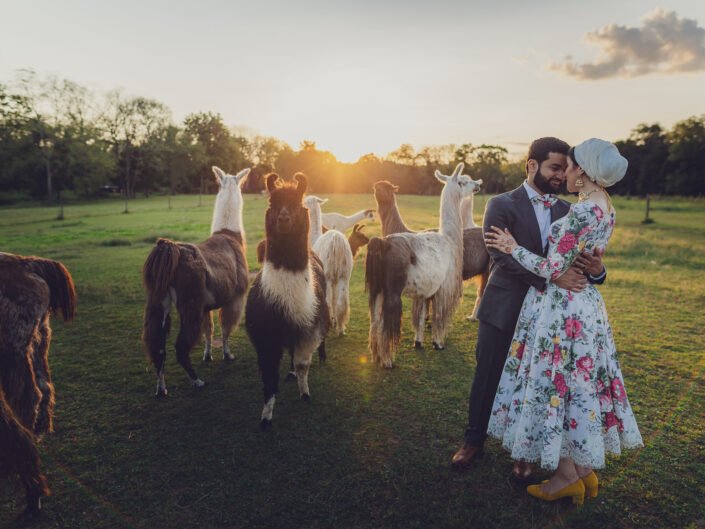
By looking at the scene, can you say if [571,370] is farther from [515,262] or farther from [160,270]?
[160,270]

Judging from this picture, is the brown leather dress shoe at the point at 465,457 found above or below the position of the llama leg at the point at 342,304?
below

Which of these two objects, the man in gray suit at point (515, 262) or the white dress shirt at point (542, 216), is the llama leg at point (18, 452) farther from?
the white dress shirt at point (542, 216)

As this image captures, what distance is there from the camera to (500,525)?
249cm

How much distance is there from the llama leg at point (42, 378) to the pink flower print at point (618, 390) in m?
4.27

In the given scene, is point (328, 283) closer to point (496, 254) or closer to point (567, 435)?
point (496, 254)

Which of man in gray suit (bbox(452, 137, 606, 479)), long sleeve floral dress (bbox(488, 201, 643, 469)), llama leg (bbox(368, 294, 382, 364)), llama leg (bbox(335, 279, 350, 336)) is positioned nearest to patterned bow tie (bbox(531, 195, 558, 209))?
man in gray suit (bbox(452, 137, 606, 479))

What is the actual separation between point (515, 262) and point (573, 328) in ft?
1.81

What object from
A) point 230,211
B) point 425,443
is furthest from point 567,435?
point 230,211

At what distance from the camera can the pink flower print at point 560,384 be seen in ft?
7.92

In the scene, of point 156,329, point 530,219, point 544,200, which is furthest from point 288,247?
point 544,200

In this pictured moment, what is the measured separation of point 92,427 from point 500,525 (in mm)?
3687

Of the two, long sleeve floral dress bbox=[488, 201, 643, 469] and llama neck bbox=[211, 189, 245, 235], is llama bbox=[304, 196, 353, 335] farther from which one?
long sleeve floral dress bbox=[488, 201, 643, 469]

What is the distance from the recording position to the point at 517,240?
2713mm

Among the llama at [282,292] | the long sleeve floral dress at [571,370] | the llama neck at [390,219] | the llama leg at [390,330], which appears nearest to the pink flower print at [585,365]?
the long sleeve floral dress at [571,370]
